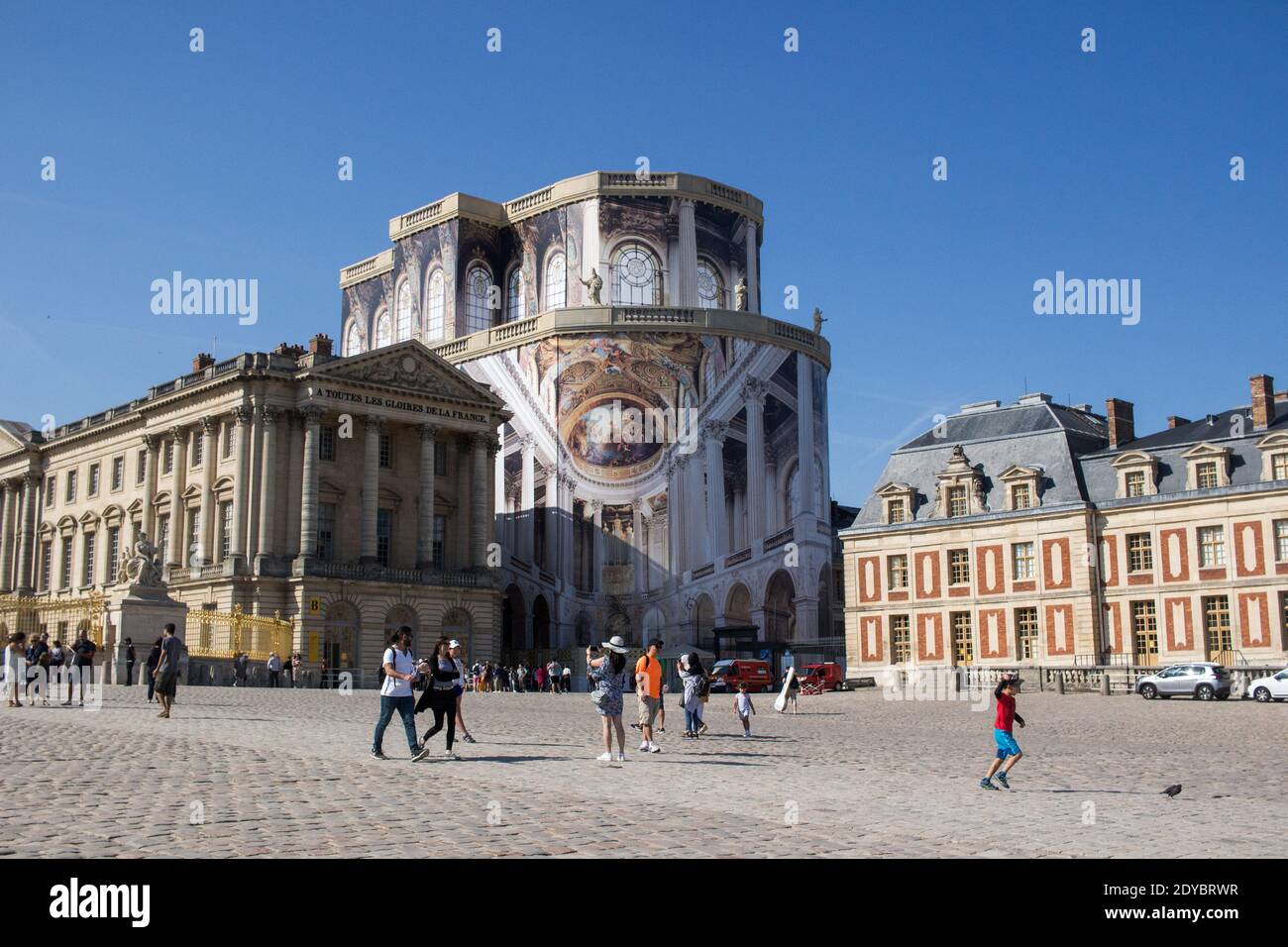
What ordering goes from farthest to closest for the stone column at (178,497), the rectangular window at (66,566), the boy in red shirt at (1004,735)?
the rectangular window at (66,566)
the stone column at (178,497)
the boy in red shirt at (1004,735)

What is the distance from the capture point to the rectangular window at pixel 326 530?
2630 inches

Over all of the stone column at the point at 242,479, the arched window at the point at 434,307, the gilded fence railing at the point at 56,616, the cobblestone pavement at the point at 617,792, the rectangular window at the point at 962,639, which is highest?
the arched window at the point at 434,307

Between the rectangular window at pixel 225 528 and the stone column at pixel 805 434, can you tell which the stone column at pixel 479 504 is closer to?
the rectangular window at pixel 225 528

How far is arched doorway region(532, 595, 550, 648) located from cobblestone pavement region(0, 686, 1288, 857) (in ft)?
173

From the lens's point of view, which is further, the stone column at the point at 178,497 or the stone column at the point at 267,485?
the stone column at the point at 178,497

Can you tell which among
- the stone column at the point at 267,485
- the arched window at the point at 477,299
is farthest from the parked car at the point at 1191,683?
the arched window at the point at 477,299

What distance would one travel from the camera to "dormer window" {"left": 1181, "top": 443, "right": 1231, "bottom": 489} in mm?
52125

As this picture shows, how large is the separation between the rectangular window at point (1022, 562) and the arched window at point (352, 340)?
55345 millimetres

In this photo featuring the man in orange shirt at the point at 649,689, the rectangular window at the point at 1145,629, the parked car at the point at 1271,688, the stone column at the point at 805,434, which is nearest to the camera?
the man in orange shirt at the point at 649,689
